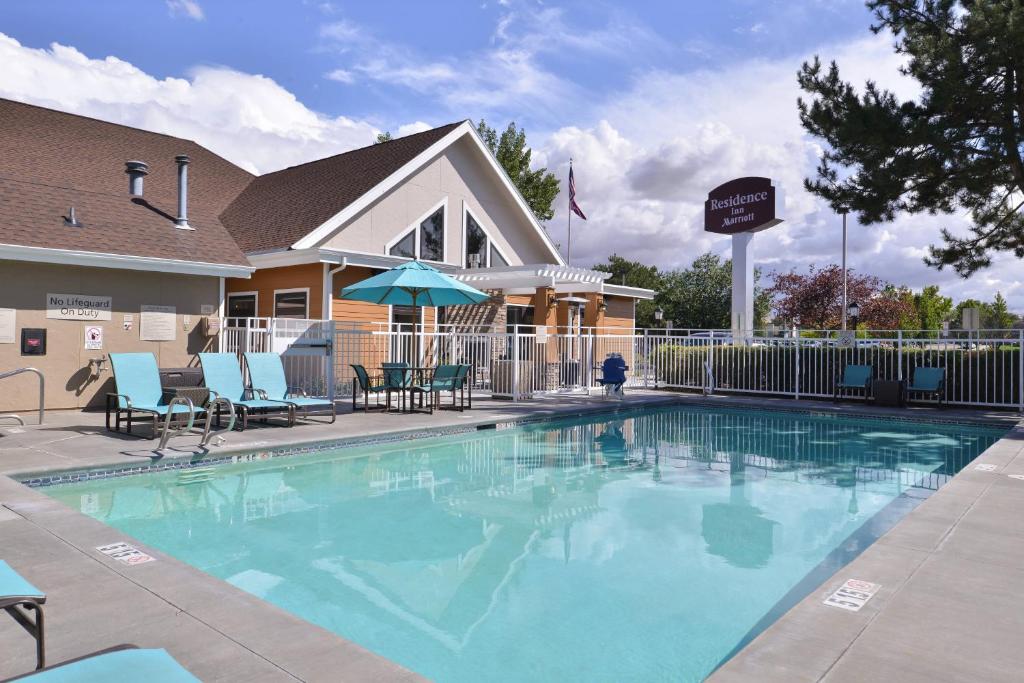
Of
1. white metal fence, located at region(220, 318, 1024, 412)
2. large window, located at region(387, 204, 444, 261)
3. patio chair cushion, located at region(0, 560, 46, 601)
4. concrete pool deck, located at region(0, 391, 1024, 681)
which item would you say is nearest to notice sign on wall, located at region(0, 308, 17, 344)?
white metal fence, located at region(220, 318, 1024, 412)

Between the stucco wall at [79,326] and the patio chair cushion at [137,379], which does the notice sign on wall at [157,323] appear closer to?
the stucco wall at [79,326]

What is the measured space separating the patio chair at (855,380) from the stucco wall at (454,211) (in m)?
9.41

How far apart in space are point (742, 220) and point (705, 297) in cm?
1866

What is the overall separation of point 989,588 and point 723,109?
13.3 meters

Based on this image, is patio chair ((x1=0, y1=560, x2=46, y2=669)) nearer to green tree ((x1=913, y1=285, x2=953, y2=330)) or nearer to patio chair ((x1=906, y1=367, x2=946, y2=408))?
patio chair ((x1=906, y1=367, x2=946, y2=408))

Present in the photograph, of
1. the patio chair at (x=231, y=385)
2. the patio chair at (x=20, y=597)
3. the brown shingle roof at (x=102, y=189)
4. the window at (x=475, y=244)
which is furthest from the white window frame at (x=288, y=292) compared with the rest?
the patio chair at (x=20, y=597)

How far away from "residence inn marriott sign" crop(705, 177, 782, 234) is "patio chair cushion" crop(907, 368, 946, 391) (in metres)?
7.31

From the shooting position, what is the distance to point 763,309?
40.3 m

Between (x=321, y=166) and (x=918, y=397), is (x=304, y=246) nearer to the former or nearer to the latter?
(x=321, y=166)

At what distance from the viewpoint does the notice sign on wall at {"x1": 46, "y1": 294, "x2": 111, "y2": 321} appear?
37.6ft

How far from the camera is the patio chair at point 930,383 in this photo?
1486 centimetres

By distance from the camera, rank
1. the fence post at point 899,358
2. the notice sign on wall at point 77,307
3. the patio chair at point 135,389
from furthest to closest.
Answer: the fence post at point 899,358, the notice sign on wall at point 77,307, the patio chair at point 135,389

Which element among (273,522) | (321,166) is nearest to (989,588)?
(273,522)

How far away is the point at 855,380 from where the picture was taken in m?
15.9
